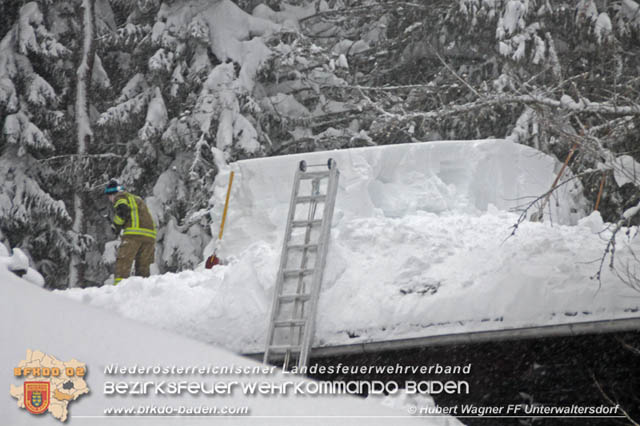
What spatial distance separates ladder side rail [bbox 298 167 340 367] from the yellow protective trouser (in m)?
2.88

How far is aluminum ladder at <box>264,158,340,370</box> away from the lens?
6.03 meters

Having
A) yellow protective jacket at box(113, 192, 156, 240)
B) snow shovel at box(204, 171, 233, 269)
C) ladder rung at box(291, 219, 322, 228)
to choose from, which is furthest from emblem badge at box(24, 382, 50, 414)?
yellow protective jacket at box(113, 192, 156, 240)

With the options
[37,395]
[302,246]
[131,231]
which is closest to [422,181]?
[302,246]

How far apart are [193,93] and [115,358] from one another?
1317cm

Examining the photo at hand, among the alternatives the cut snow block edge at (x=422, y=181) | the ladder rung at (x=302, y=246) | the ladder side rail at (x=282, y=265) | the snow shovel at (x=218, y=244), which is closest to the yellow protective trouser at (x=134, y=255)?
the snow shovel at (x=218, y=244)

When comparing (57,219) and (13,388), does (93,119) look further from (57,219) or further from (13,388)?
(13,388)

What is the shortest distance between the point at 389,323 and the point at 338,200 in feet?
5.17

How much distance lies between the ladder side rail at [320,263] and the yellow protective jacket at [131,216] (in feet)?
9.56

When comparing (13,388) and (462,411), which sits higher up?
(13,388)

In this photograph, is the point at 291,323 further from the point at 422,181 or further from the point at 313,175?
the point at 422,181

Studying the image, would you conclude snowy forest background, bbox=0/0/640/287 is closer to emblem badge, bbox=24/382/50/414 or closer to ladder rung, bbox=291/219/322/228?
ladder rung, bbox=291/219/322/228

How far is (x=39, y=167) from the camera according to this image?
15594mm

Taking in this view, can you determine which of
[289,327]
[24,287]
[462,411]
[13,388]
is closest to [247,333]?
[289,327]

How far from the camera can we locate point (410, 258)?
6.31 meters
